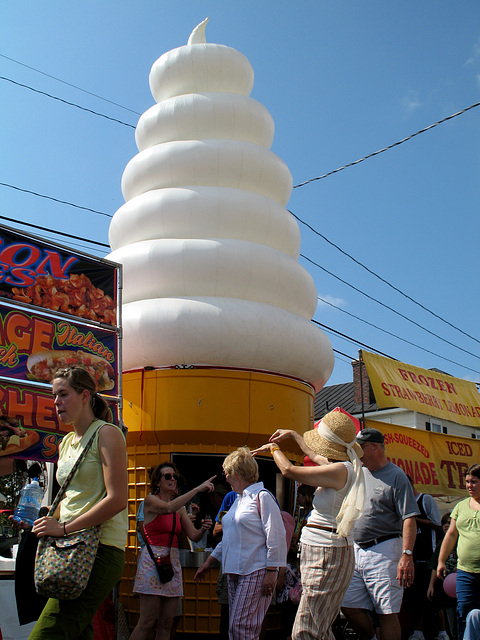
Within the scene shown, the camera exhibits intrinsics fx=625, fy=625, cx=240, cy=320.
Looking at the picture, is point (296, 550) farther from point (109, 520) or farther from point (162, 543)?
point (109, 520)

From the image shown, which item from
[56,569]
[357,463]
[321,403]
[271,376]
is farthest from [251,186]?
[321,403]

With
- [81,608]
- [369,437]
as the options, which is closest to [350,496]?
[369,437]

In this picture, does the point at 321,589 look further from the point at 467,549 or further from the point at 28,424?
the point at 28,424

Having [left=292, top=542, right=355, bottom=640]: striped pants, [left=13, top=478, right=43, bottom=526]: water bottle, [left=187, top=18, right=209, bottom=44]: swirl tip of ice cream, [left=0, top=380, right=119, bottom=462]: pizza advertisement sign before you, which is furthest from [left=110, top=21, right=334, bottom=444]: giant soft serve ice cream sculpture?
[left=292, top=542, right=355, bottom=640]: striped pants

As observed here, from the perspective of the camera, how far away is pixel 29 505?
18.2 feet

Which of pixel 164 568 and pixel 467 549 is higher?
pixel 467 549

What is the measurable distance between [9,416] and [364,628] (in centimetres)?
361

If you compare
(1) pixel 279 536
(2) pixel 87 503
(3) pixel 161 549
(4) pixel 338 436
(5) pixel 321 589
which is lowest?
(5) pixel 321 589

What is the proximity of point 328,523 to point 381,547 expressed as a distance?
1342 millimetres

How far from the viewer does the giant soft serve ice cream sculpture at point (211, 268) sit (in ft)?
25.1

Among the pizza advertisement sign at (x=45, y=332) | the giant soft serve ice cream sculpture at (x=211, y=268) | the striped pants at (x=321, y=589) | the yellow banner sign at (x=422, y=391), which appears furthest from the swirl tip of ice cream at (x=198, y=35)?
the striped pants at (x=321, y=589)

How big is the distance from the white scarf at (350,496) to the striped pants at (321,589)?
Answer: 6.2 inches

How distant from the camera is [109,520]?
9.70 feet

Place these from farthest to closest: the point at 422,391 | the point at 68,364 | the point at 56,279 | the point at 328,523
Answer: the point at 422,391 < the point at 56,279 < the point at 68,364 < the point at 328,523
